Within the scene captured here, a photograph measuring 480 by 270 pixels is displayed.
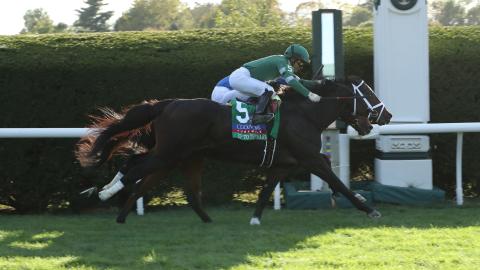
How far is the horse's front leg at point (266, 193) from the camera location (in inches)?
250

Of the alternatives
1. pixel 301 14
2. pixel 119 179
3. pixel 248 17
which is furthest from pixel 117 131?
pixel 301 14

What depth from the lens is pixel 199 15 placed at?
6969 cm

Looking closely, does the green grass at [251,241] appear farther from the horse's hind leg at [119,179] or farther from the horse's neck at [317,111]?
the horse's neck at [317,111]

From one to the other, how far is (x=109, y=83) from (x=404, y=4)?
11.4 ft

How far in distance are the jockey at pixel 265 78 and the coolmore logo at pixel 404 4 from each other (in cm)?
196

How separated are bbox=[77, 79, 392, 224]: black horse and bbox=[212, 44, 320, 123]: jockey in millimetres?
235

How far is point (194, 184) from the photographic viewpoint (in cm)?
670

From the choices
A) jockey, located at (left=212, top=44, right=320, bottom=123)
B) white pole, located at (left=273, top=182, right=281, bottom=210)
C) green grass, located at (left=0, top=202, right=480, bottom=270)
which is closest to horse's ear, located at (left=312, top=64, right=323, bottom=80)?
jockey, located at (left=212, top=44, right=320, bottom=123)

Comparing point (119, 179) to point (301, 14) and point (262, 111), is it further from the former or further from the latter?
point (301, 14)

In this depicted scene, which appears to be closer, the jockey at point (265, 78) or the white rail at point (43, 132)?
the jockey at point (265, 78)

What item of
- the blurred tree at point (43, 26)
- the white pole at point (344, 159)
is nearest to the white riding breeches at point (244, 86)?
the white pole at point (344, 159)

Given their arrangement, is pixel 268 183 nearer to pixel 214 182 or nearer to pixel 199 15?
pixel 214 182

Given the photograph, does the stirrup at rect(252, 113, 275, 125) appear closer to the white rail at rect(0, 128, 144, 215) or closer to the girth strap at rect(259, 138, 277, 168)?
the girth strap at rect(259, 138, 277, 168)

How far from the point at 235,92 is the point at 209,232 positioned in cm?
142
